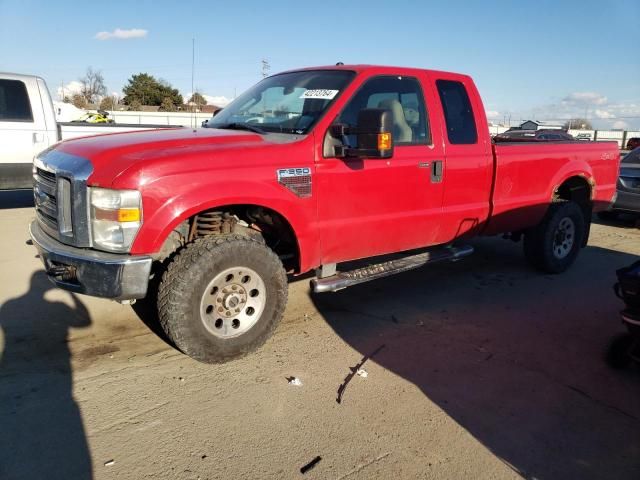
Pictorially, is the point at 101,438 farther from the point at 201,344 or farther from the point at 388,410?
the point at 388,410

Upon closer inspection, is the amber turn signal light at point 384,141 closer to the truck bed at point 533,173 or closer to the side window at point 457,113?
the side window at point 457,113

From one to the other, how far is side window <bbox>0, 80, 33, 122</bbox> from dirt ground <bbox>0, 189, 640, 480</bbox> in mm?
4078

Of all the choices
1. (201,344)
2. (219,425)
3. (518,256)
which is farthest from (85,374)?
(518,256)

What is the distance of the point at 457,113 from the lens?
5035 mm

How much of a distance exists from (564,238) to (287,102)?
3862 mm

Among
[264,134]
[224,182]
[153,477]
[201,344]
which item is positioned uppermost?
[264,134]

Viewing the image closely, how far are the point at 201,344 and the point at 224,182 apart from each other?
109 cm

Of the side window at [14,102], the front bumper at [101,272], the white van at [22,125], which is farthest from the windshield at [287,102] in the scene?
the side window at [14,102]

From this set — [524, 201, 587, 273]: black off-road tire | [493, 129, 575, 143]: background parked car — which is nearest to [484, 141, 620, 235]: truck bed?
[524, 201, 587, 273]: black off-road tire

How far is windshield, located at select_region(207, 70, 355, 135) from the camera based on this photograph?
13.6 ft

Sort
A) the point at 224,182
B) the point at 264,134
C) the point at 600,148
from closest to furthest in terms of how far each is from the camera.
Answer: the point at 224,182 → the point at 264,134 → the point at 600,148

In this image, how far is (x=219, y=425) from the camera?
2986 millimetres

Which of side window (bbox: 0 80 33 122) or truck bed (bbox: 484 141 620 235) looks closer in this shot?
truck bed (bbox: 484 141 620 235)

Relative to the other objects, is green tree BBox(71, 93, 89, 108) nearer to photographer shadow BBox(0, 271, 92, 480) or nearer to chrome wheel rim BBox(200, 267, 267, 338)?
photographer shadow BBox(0, 271, 92, 480)
